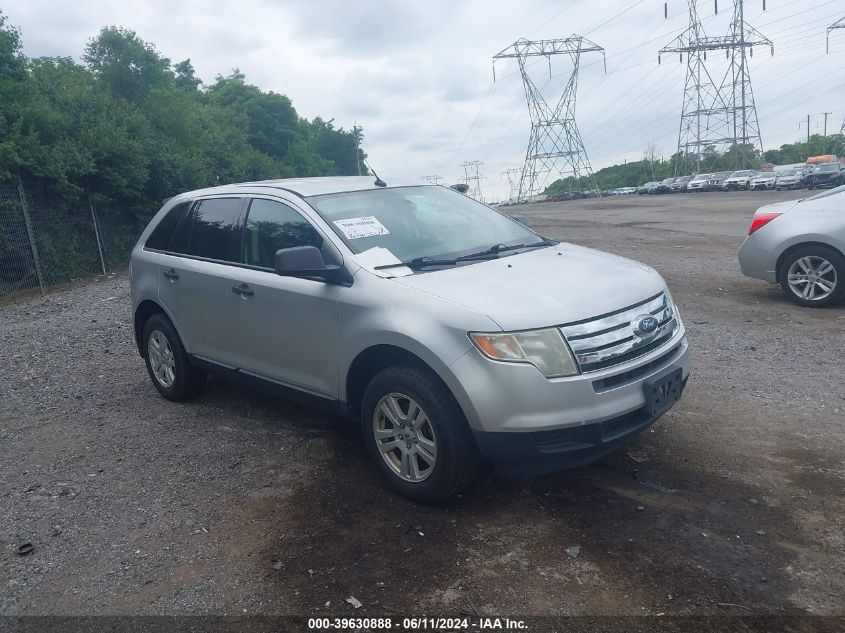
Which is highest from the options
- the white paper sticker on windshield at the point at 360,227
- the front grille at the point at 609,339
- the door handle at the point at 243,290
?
the white paper sticker on windshield at the point at 360,227

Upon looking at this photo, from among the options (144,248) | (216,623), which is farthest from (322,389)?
(144,248)

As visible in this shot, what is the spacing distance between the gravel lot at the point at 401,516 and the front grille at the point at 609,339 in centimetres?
84

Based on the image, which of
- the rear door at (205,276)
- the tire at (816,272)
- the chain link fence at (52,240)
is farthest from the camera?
the chain link fence at (52,240)

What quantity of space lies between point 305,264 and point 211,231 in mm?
1707

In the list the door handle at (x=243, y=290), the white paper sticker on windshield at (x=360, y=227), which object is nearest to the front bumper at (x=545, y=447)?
the white paper sticker on windshield at (x=360, y=227)

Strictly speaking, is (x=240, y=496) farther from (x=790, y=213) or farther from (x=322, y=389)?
(x=790, y=213)

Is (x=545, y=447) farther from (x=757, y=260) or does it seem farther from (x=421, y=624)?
(x=757, y=260)

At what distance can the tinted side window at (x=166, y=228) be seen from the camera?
6.00 m

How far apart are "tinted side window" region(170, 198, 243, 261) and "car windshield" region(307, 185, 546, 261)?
85cm

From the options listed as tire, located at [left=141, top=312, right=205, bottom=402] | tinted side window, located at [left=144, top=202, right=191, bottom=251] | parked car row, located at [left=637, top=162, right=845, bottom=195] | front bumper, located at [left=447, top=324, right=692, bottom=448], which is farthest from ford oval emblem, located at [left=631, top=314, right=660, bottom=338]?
parked car row, located at [left=637, top=162, right=845, bottom=195]

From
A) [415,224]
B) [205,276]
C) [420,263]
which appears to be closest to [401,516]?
[420,263]

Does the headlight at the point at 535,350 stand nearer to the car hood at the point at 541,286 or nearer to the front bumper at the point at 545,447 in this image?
the car hood at the point at 541,286

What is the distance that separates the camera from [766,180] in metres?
50.5

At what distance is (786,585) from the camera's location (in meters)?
3.12
